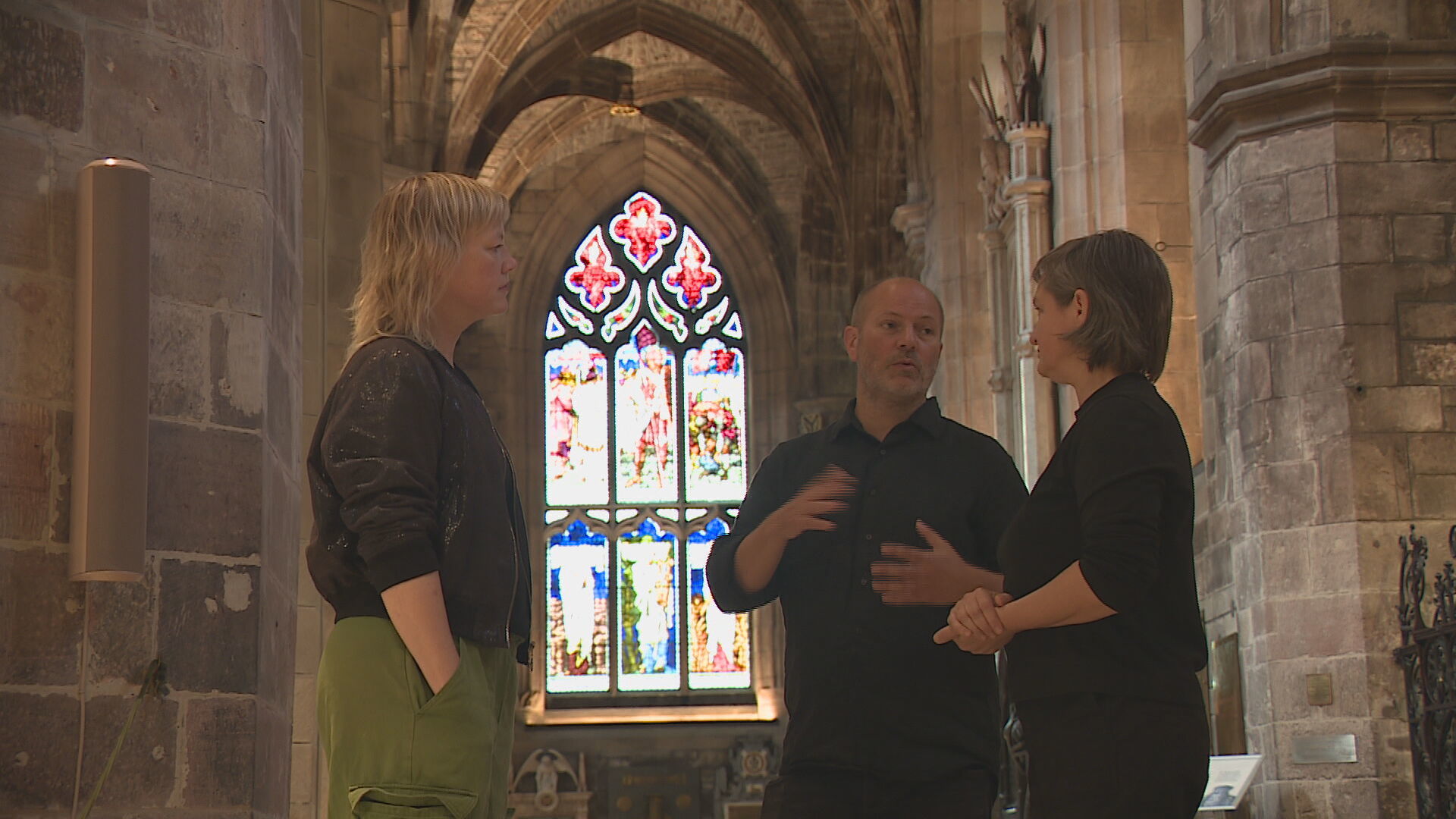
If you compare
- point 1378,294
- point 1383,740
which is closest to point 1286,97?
point 1378,294

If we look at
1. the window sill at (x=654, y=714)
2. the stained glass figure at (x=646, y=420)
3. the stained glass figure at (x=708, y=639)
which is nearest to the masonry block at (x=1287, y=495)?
the window sill at (x=654, y=714)

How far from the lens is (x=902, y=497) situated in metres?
3.22

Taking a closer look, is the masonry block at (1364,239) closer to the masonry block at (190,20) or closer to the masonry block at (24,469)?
the masonry block at (190,20)

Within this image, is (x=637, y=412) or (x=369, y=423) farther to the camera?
(x=637, y=412)

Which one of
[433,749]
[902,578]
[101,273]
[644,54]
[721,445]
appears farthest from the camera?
Answer: [721,445]

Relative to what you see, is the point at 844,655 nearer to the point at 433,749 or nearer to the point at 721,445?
the point at 433,749

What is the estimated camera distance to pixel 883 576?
3.04 metres

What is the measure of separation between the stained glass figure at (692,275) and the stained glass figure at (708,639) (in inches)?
113

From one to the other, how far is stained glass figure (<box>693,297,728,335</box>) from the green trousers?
19.5 m

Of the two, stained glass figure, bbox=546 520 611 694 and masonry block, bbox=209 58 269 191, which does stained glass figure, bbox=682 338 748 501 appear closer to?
stained glass figure, bbox=546 520 611 694

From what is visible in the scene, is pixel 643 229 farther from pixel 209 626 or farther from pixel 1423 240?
pixel 209 626

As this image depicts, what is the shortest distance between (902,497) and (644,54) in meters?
17.3

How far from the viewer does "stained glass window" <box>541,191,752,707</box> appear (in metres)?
20.7

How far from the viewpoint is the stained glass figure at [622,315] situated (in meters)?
21.9
